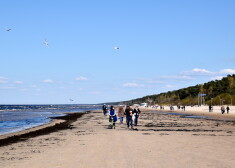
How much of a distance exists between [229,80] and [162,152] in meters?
176

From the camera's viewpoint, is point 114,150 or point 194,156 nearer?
point 194,156

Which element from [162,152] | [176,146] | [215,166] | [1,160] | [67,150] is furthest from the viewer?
[176,146]

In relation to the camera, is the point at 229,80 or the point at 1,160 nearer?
the point at 1,160

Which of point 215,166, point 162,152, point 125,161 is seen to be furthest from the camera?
point 162,152

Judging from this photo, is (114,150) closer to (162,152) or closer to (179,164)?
(162,152)

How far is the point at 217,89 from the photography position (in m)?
178

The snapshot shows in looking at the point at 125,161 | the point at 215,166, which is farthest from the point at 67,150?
the point at 215,166

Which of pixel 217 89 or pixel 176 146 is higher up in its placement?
pixel 217 89

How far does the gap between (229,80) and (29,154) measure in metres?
178

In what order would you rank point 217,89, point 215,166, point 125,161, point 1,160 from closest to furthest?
point 215,166, point 125,161, point 1,160, point 217,89

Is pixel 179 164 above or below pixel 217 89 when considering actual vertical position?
below

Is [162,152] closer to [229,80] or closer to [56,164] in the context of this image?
[56,164]

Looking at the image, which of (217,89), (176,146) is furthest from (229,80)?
(176,146)

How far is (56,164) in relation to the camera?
472 inches
